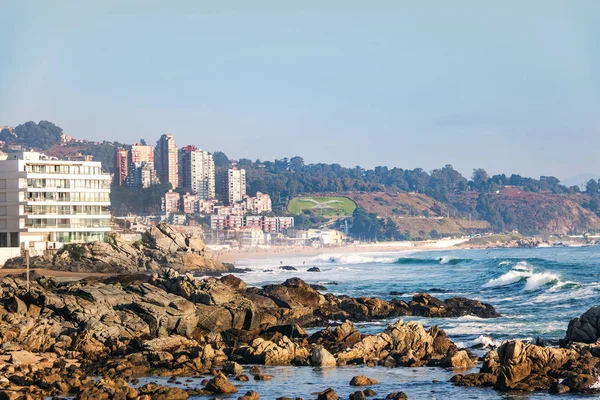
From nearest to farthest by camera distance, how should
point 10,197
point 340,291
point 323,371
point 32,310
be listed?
point 323,371
point 32,310
point 340,291
point 10,197

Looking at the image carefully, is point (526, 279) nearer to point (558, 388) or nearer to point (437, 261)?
point (558, 388)

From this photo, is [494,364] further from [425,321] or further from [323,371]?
[425,321]

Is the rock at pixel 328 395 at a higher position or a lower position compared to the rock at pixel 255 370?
lower

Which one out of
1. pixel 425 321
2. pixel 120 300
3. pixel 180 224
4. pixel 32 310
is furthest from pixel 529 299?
pixel 180 224

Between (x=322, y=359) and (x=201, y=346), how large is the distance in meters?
3.69

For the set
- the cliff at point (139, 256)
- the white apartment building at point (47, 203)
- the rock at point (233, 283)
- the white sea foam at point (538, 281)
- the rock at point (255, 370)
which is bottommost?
the rock at point (255, 370)

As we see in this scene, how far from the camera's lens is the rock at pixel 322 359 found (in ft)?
85.8

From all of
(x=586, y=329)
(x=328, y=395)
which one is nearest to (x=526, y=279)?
(x=586, y=329)

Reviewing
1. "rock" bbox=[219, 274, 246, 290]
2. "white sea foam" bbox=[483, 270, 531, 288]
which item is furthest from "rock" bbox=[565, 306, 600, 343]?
"white sea foam" bbox=[483, 270, 531, 288]

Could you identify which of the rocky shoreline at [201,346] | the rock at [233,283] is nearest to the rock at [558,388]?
the rocky shoreline at [201,346]

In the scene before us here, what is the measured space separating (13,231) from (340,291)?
23054 millimetres

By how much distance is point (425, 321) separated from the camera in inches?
1454

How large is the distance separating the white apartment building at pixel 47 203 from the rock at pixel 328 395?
45708 millimetres

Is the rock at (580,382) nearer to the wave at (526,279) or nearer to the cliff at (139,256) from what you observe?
the wave at (526,279)
